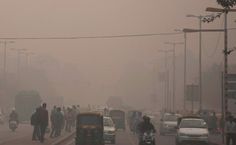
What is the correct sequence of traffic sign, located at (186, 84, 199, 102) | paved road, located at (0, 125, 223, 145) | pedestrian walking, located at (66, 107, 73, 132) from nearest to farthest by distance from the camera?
paved road, located at (0, 125, 223, 145)
pedestrian walking, located at (66, 107, 73, 132)
traffic sign, located at (186, 84, 199, 102)

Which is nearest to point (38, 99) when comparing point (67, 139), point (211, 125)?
point (211, 125)

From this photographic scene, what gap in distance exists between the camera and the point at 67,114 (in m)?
56.3

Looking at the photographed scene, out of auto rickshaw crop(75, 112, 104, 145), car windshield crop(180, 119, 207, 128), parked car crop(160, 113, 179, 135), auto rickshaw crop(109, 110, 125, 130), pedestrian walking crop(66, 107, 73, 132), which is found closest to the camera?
auto rickshaw crop(75, 112, 104, 145)

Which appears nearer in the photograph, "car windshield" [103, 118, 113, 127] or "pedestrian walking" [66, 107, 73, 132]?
"car windshield" [103, 118, 113, 127]

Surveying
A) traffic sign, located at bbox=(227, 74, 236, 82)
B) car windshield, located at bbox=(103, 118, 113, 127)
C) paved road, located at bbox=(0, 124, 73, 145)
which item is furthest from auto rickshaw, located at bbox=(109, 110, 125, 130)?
traffic sign, located at bbox=(227, 74, 236, 82)

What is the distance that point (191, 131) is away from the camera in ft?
143

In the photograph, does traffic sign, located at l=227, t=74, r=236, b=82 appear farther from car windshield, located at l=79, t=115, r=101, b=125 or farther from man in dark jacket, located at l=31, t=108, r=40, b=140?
man in dark jacket, located at l=31, t=108, r=40, b=140

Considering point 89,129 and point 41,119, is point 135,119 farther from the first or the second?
point 89,129

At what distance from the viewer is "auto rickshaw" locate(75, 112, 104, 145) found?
38281mm

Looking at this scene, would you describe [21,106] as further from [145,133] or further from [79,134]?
[145,133]

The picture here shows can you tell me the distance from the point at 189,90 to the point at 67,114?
107 ft

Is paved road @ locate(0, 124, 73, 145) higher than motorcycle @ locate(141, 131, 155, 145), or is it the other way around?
motorcycle @ locate(141, 131, 155, 145)

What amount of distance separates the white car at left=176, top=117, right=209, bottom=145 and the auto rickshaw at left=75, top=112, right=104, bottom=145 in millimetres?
6715

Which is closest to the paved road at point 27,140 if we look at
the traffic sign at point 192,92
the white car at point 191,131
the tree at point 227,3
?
the white car at point 191,131
